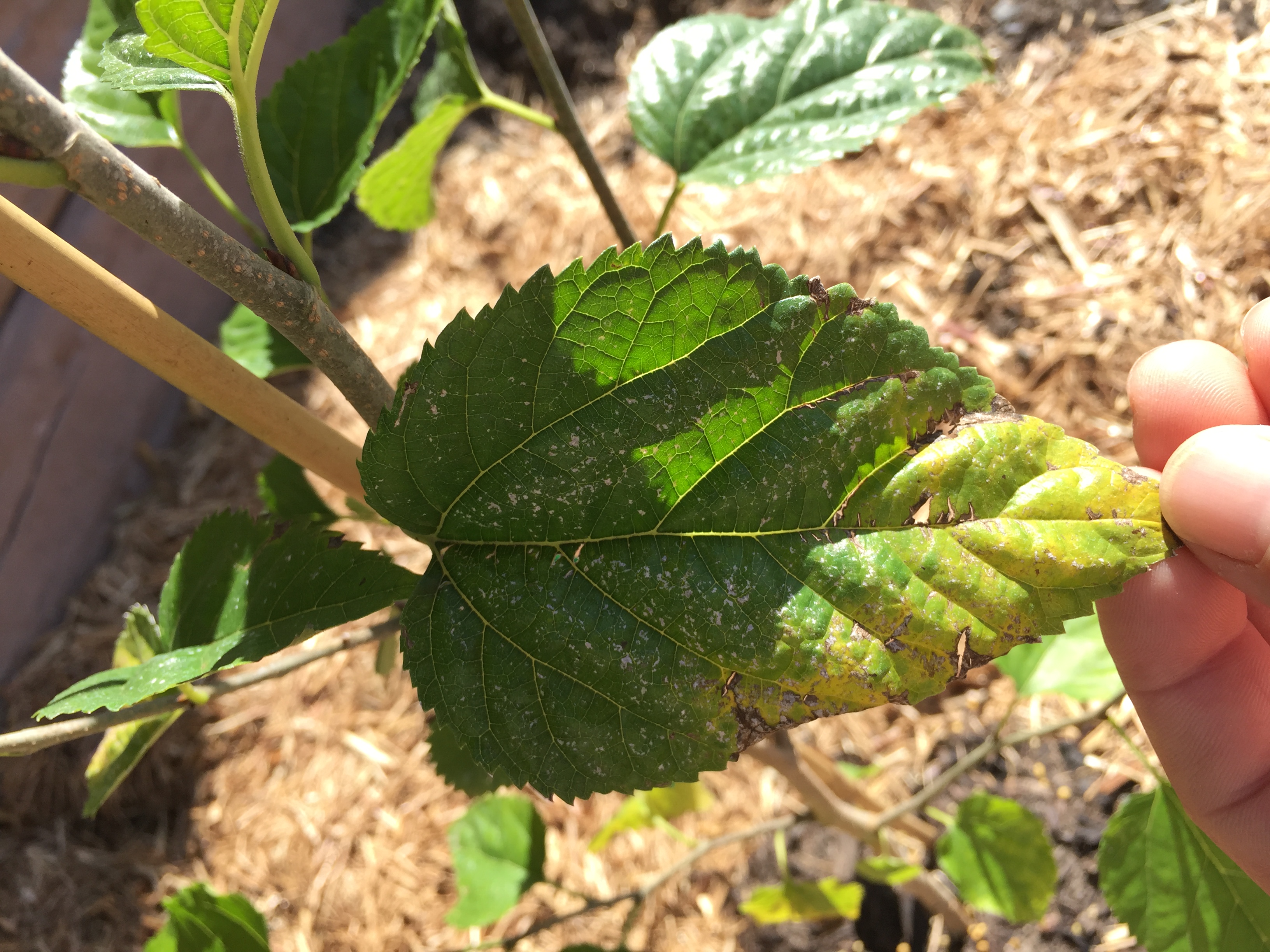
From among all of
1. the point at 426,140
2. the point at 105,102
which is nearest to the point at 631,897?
the point at 426,140

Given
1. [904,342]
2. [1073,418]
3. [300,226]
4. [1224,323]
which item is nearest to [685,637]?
[904,342]

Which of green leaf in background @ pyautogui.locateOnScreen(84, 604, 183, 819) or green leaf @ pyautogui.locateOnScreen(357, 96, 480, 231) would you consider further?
green leaf @ pyautogui.locateOnScreen(357, 96, 480, 231)

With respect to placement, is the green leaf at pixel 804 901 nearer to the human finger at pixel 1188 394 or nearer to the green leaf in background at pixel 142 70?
the human finger at pixel 1188 394

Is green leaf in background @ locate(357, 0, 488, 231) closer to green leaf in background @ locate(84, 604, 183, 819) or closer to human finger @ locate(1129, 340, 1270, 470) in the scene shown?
green leaf in background @ locate(84, 604, 183, 819)

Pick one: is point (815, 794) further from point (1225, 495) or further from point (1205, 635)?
point (1225, 495)

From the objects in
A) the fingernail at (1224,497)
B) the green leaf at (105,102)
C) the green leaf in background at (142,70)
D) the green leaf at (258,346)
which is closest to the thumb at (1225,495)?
the fingernail at (1224,497)

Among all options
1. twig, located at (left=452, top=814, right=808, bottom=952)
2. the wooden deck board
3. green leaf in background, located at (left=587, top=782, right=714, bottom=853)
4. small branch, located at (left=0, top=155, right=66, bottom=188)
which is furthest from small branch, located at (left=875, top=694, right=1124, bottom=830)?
the wooden deck board
